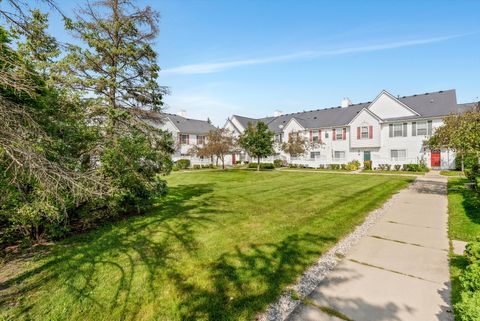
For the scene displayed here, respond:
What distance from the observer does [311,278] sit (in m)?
4.22

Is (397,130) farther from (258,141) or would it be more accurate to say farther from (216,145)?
(216,145)

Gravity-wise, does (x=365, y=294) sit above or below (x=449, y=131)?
below

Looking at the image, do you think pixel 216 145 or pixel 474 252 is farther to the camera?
pixel 216 145

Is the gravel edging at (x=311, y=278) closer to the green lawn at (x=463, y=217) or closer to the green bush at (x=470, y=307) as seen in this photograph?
the green bush at (x=470, y=307)

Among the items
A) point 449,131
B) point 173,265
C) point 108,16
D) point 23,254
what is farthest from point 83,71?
point 449,131

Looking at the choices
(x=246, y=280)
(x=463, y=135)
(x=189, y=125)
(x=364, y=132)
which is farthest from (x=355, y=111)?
(x=246, y=280)

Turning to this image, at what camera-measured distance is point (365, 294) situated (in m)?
3.72

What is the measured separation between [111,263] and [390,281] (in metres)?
5.25

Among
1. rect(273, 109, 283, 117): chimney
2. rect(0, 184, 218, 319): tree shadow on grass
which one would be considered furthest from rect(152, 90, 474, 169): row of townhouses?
rect(0, 184, 218, 319): tree shadow on grass

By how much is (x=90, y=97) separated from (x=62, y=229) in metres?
5.52

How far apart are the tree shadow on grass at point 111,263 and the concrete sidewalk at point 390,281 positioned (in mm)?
2763

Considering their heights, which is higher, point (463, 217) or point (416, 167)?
point (416, 167)

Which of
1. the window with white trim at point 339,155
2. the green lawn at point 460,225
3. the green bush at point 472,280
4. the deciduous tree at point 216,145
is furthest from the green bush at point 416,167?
the green bush at point 472,280

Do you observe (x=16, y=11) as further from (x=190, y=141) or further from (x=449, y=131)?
(x=190, y=141)
